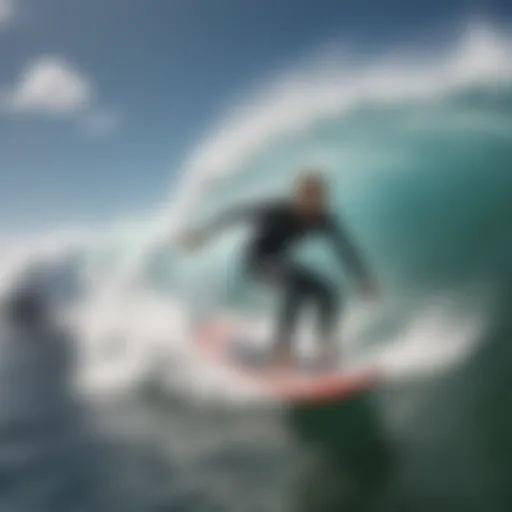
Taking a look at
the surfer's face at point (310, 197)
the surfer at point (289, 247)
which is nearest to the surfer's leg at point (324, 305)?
the surfer at point (289, 247)

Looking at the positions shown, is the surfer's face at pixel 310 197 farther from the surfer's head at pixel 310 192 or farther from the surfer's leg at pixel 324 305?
the surfer's leg at pixel 324 305

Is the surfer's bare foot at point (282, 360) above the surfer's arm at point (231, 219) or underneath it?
underneath

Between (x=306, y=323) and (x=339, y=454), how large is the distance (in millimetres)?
214

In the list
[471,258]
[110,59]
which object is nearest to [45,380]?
[110,59]

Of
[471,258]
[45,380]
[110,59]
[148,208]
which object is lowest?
[45,380]

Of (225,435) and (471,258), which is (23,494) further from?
(471,258)

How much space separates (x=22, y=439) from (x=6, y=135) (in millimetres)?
510

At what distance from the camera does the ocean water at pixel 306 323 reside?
4.66 ft

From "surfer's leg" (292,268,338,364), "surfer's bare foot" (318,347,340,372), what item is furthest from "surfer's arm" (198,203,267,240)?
"surfer's bare foot" (318,347,340,372)

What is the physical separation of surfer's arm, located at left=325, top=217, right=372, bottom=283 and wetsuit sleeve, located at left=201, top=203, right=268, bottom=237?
12 cm

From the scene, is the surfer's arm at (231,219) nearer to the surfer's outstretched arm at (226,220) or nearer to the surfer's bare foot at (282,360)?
the surfer's outstretched arm at (226,220)

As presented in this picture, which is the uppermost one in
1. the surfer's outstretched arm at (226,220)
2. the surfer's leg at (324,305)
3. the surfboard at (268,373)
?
the surfer's outstretched arm at (226,220)

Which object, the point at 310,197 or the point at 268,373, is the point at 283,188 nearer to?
the point at 310,197

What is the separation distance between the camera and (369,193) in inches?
58.3
